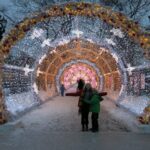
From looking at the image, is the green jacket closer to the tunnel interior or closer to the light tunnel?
the tunnel interior

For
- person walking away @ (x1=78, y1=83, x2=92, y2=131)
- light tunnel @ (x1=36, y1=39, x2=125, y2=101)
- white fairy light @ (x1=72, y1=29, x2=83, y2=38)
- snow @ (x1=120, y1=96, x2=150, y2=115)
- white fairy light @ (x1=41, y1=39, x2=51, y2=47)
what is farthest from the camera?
light tunnel @ (x1=36, y1=39, x2=125, y2=101)

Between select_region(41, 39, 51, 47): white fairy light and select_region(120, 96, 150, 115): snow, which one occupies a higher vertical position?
select_region(41, 39, 51, 47): white fairy light

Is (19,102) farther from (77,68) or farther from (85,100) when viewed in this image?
(77,68)

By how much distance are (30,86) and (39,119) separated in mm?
8094

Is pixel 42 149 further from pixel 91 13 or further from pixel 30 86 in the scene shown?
pixel 30 86

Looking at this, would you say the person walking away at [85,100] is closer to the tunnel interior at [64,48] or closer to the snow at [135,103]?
the tunnel interior at [64,48]

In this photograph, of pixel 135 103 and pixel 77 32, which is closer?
pixel 135 103

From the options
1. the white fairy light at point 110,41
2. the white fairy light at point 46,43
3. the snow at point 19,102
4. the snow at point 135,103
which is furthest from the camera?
the white fairy light at point 46,43

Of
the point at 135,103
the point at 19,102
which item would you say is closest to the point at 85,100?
the point at 135,103

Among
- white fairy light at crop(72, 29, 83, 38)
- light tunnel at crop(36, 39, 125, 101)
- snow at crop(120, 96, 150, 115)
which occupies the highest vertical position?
white fairy light at crop(72, 29, 83, 38)

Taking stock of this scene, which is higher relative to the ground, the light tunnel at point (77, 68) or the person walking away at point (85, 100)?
the light tunnel at point (77, 68)

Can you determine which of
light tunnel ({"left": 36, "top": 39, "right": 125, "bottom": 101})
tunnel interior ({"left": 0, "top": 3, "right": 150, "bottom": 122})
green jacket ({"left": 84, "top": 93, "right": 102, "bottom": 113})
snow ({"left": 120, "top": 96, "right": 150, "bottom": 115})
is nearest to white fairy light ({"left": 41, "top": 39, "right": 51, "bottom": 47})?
tunnel interior ({"left": 0, "top": 3, "right": 150, "bottom": 122})

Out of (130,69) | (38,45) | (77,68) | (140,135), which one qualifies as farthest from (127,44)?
(77,68)

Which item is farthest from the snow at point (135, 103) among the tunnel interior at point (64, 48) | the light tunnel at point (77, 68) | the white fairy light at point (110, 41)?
the light tunnel at point (77, 68)
